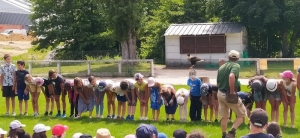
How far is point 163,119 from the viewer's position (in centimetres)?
1242

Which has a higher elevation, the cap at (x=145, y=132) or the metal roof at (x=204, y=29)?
the metal roof at (x=204, y=29)

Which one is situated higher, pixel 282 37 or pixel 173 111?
pixel 282 37

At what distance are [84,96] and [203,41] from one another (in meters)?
21.8

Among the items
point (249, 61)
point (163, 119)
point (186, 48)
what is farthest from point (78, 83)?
point (186, 48)

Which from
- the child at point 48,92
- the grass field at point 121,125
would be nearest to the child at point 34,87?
the child at point 48,92

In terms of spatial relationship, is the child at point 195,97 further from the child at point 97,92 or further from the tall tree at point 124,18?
the tall tree at point 124,18

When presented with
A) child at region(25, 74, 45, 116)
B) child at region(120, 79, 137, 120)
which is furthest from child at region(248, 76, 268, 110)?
child at region(25, 74, 45, 116)

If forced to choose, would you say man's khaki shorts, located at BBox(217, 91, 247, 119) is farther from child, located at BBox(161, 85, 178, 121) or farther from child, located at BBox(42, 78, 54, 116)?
child, located at BBox(42, 78, 54, 116)

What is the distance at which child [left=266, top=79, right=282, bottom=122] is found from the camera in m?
10.7

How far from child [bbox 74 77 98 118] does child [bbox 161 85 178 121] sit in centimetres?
199

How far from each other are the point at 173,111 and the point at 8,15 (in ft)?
228

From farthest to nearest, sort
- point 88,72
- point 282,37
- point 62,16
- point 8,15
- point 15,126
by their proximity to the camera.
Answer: point 8,15 → point 62,16 → point 282,37 → point 88,72 → point 15,126

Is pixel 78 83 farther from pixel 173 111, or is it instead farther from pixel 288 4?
pixel 288 4

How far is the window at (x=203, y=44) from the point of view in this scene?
3325 centimetres
